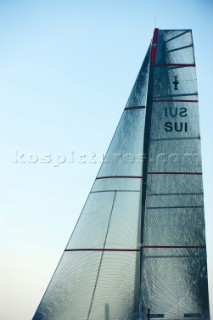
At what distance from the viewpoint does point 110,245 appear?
14359 millimetres

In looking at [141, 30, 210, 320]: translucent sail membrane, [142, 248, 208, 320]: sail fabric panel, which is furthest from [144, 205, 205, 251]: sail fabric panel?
[142, 248, 208, 320]: sail fabric panel

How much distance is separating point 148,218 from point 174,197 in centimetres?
86

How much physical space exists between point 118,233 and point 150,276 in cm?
132

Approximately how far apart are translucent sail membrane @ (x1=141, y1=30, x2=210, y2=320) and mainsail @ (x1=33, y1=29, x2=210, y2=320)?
0.02 m

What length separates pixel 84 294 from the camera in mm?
13812

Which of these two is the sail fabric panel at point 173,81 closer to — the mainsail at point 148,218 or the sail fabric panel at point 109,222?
the mainsail at point 148,218

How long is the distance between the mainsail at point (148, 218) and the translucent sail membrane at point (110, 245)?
0.02m

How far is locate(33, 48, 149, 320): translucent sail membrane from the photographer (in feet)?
45.2

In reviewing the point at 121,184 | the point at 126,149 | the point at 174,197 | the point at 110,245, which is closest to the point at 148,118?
the point at 126,149

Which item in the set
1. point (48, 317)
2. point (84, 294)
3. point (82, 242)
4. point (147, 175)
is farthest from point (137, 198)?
point (48, 317)

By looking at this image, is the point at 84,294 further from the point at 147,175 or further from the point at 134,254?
the point at 147,175

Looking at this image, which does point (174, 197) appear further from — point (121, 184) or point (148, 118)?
point (148, 118)

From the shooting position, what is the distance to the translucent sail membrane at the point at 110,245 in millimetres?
13766

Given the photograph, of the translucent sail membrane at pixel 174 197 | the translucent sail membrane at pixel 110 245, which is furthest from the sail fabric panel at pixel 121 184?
the translucent sail membrane at pixel 174 197
